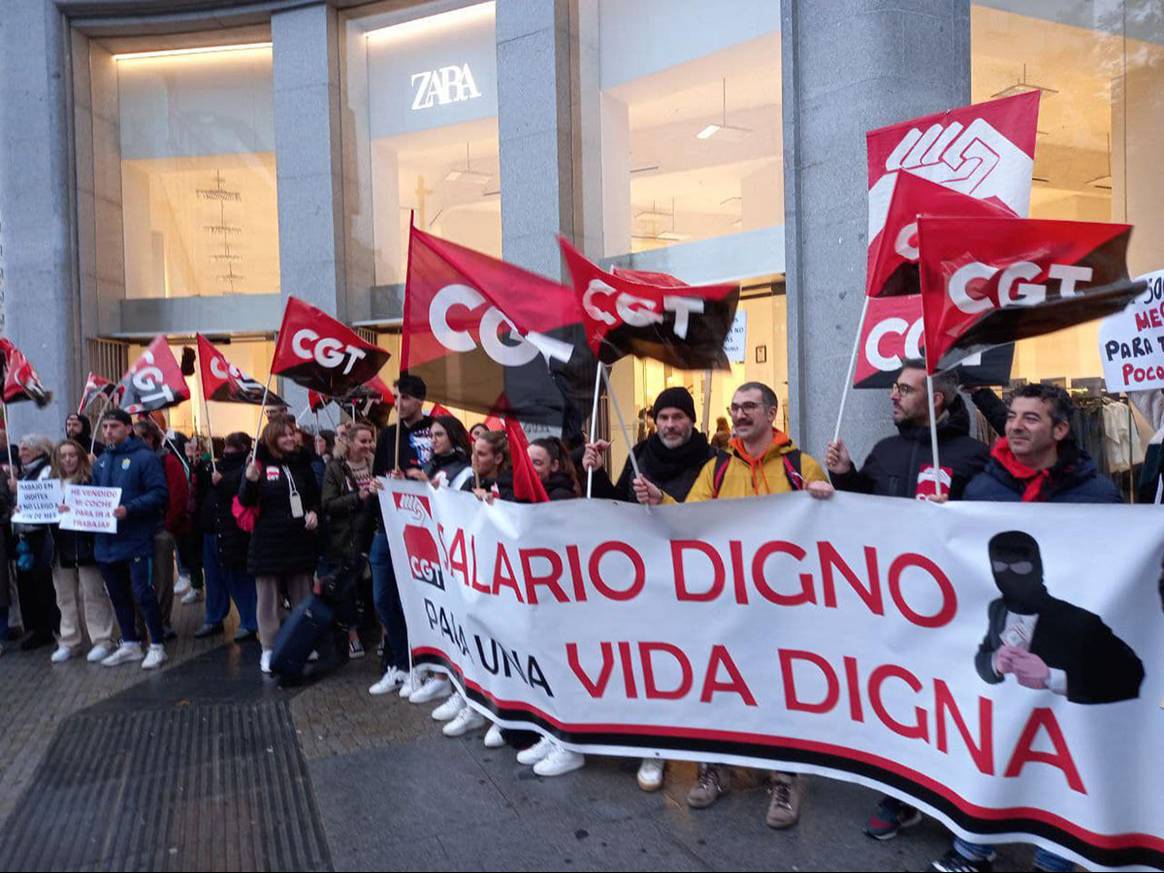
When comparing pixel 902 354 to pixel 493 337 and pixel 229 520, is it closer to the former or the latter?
pixel 493 337

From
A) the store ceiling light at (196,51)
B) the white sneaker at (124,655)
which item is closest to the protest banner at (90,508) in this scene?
the white sneaker at (124,655)

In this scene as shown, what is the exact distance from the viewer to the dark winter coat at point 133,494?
279 inches

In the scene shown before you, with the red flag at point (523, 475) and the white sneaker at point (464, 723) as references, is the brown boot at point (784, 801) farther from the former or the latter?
the white sneaker at point (464, 723)

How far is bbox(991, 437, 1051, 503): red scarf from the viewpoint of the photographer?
365 centimetres

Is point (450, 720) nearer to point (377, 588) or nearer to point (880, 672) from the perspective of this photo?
point (377, 588)

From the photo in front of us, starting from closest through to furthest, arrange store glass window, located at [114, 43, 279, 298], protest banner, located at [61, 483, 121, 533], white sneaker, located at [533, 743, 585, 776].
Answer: white sneaker, located at [533, 743, 585, 776] < protest banner, located at [61, 483, 121, 533] < store glass window, located at [114, 43, 279, 298]

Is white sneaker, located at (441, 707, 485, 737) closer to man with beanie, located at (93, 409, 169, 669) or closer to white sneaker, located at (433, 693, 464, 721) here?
white sneaker, located at (433, 693, 464, 721)

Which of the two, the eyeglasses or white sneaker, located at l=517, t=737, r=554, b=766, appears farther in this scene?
white sneaker, located at l=517, t=737, r=554, b=766

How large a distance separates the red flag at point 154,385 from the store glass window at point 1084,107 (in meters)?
7.68

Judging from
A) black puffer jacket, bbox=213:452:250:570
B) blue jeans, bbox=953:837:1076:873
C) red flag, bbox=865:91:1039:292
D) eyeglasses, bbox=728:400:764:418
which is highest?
red flag, bbox=865:91:1039:292

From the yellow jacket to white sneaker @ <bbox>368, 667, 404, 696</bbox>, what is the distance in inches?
108

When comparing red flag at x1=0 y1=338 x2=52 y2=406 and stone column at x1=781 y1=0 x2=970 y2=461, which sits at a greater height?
stone column at x1=781 y1=0 x2=970 y2=461

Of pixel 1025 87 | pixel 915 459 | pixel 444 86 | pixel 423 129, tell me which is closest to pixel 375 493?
pixel 915 459

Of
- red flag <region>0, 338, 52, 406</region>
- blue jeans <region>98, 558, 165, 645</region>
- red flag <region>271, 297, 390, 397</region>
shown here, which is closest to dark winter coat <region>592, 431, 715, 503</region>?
red flag <region>271, 297, 390, 397</region>
